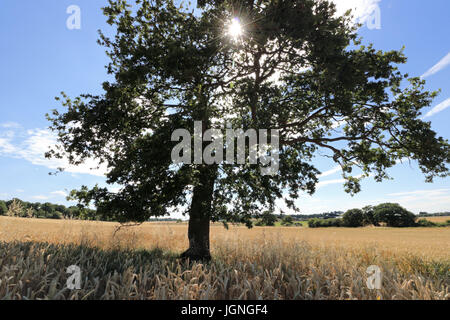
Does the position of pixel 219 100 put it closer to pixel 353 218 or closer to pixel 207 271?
pixel 207 271

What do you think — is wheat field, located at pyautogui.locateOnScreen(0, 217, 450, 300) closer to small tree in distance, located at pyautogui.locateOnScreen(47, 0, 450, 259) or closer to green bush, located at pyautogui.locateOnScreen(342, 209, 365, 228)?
small tree in distance, located at pyautogui.locateOnScreen(47, 0, 450, 259)

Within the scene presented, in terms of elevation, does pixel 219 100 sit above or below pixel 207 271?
above

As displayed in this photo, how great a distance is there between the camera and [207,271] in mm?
7227

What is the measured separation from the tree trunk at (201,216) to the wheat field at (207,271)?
66 cm

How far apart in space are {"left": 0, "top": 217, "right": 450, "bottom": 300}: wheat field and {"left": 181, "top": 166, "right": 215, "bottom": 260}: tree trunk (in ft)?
2.18

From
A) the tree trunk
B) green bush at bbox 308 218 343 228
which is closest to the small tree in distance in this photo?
the tree trunk

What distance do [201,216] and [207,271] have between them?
104 inches

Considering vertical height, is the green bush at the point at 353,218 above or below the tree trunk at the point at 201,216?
below

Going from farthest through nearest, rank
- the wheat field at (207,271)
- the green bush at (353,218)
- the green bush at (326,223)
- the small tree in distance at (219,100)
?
the green bush at (326,223)
the green bush at (353,218)
the small tree in distance at (219,100)
the wheat field at (207,271)

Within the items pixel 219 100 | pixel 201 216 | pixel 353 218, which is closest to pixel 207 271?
pixel 201 216

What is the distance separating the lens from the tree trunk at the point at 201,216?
8.62 metres

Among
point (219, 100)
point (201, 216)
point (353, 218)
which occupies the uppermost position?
point (219, 100)

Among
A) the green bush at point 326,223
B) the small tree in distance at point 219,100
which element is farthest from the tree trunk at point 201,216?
the green bush at point 326,223

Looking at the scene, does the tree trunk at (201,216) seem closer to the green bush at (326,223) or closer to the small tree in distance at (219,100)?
the small tree in distance at (219,100)
